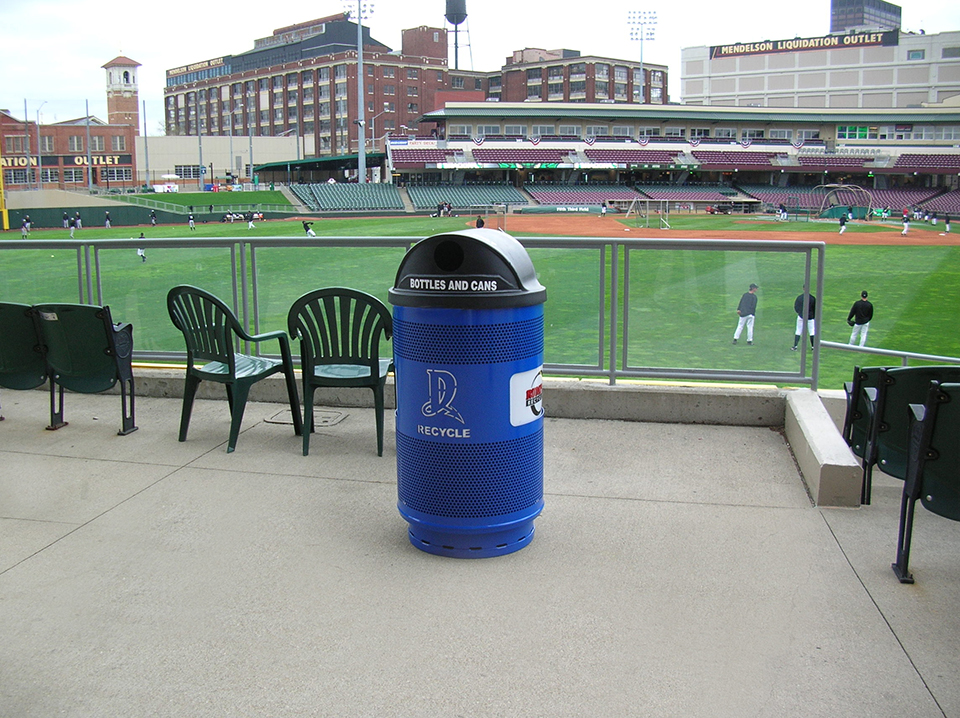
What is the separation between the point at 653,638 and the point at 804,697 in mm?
650

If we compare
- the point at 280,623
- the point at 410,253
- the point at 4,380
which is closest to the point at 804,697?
the point at 280,623

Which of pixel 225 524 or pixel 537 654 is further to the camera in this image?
pixel 225 524

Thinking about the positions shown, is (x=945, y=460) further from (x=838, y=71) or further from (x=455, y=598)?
(x=838, y=71)

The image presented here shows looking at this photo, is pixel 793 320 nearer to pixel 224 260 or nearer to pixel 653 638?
pixel 653 638

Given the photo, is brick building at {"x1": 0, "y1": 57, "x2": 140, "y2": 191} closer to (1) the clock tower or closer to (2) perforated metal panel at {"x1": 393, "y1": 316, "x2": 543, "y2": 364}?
(1) the clock tower

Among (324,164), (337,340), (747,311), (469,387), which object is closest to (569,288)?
(747,311)

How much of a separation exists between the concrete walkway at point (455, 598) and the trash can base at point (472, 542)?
68 mm

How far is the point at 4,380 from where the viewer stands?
23.0 feet

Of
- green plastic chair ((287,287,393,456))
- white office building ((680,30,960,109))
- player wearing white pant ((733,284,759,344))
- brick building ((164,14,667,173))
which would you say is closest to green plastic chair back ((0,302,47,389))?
green plastic chair ((287,287,393,456))

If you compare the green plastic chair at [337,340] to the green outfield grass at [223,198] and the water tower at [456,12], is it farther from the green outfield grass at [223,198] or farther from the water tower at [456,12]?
the water tower at [456,12]

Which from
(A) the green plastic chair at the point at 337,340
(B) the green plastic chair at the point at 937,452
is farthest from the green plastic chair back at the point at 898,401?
(A) the green plastic chair at the point at 337,340

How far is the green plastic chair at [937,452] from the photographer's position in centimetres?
391

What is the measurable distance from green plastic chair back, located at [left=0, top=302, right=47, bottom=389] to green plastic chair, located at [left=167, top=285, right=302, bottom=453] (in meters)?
1.23

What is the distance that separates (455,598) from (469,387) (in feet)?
3.30
